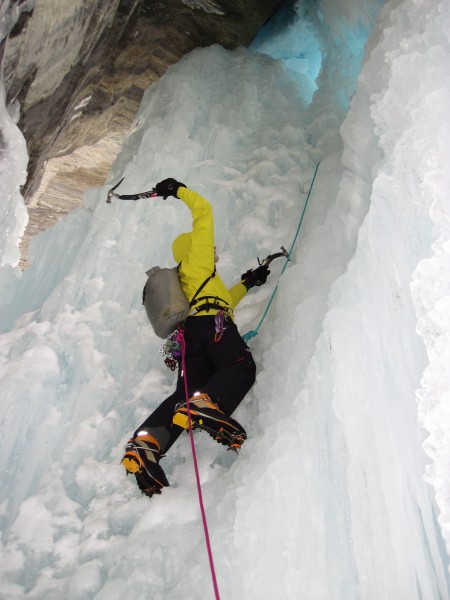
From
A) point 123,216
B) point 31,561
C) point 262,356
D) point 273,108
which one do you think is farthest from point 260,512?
point 273,108

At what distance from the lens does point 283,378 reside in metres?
2.58

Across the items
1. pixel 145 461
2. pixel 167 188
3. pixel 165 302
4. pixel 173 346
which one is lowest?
pixel 145 461

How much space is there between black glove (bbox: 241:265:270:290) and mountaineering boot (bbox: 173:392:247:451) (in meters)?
1.14

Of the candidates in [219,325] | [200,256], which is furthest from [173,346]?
[200,256]

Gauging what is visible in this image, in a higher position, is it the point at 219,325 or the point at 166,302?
the point at 219,325

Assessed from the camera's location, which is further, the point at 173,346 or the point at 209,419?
the point at 173,346

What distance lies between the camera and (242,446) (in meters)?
2.51

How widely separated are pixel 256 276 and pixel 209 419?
1.29m

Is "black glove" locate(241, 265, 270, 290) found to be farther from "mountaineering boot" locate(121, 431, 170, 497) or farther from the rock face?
the rock face

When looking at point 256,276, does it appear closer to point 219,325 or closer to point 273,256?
point 273,256

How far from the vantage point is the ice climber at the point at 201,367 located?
243 cm

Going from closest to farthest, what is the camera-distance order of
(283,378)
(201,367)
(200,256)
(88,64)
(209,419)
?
(209,419)
(283,378)
(201,367)
(200,256)
(88,64)

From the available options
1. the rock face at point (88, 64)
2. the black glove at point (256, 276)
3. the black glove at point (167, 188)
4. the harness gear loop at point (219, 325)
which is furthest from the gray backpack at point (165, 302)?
the rock face at point (88, 64)

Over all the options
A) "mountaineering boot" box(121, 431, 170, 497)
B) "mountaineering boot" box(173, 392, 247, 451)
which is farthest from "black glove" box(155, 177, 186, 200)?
"mountaineering boot" box(121, 431, 170, 497)
